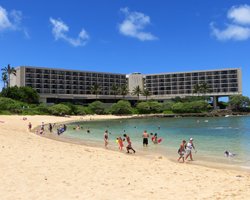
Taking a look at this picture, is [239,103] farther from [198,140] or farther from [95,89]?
[198,140]

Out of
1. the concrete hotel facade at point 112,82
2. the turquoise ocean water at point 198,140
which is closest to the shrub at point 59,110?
the concrete hotel facade at point 112,82

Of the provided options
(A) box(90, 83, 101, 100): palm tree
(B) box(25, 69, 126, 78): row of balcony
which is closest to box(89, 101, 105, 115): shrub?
(A) box(90, 83, 101, 100): palm tree

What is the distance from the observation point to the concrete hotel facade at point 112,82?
519ft

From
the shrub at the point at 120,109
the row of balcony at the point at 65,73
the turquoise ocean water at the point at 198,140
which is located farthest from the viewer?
the row of balcony at the point at 65,73

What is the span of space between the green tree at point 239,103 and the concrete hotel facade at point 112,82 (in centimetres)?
1210

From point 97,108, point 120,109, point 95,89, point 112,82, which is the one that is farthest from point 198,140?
point 112,82

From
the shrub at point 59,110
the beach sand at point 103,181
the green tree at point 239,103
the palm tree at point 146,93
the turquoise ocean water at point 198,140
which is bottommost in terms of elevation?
the turquoise ocean water at point 198,140

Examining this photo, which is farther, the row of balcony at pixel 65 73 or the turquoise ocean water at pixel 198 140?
the row of balcony at pixel 65 73

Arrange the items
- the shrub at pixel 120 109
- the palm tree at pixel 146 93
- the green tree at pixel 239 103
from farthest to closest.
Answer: the palm tree at pixel 146 93, the green tree at pixel 239 103, the shrub at pixel 120 109

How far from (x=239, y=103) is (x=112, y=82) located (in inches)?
2553

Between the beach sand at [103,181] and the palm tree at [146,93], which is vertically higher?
the palm tree at [146,93]

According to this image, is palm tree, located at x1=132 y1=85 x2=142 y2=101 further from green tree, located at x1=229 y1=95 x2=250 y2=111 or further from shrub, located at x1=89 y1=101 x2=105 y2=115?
green tree, located at x1=229 y1=95 x2=250 y2=111

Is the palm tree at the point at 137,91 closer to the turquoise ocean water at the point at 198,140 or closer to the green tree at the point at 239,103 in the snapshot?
the green tree at the point at 239,103

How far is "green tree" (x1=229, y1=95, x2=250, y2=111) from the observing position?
15900cm
